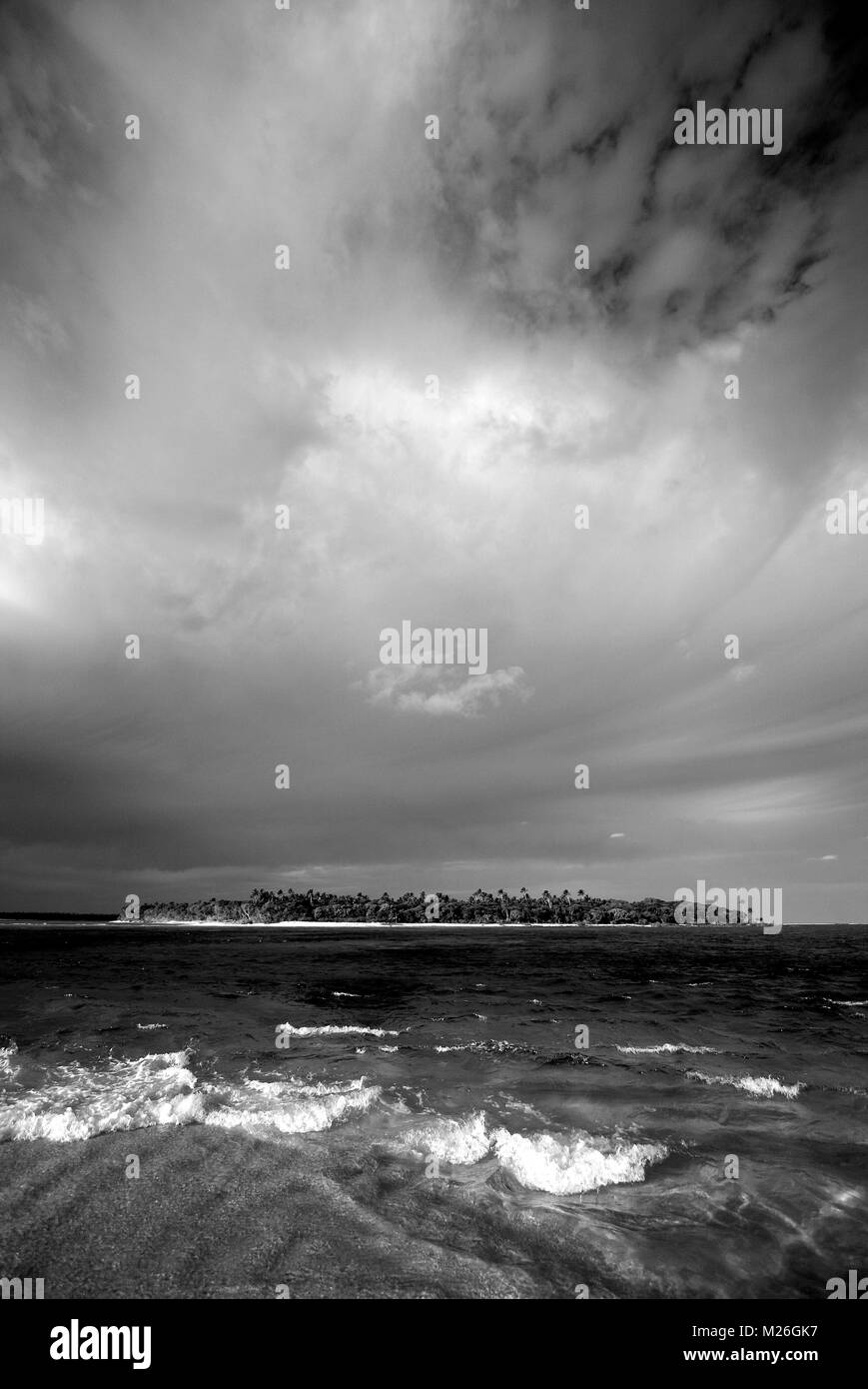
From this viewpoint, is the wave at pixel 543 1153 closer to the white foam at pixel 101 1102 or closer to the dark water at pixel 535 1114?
the dark water at pixel 535 1114

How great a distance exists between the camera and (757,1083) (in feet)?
46.6

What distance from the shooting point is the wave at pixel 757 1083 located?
13508 millimetres

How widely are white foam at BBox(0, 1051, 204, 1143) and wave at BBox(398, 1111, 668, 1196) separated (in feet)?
15.8

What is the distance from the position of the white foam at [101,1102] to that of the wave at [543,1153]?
4.81 m

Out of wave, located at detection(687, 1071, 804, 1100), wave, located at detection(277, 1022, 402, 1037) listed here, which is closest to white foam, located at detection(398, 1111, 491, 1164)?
wave, located at detection(687, 1071, 804, 1100)

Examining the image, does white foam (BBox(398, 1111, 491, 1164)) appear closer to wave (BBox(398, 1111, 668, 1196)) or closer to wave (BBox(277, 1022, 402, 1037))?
wave (BBox(398, 1111, 668, 1196))

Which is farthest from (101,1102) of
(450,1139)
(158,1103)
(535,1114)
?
(535,1114)

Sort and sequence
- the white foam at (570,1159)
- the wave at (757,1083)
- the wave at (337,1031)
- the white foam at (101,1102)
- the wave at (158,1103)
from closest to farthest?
the white foam at (570,1159) < the white foam at (101,1102) < the wave at (158,1103) < the wave at (757,1083) < the wave at (337,1031)

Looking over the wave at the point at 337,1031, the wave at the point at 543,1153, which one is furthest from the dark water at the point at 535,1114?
the wave at the point at 337,1031

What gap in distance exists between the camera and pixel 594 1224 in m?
7.56

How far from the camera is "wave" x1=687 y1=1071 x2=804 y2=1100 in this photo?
44.3ft

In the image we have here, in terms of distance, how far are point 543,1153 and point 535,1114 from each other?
2.28 metres
